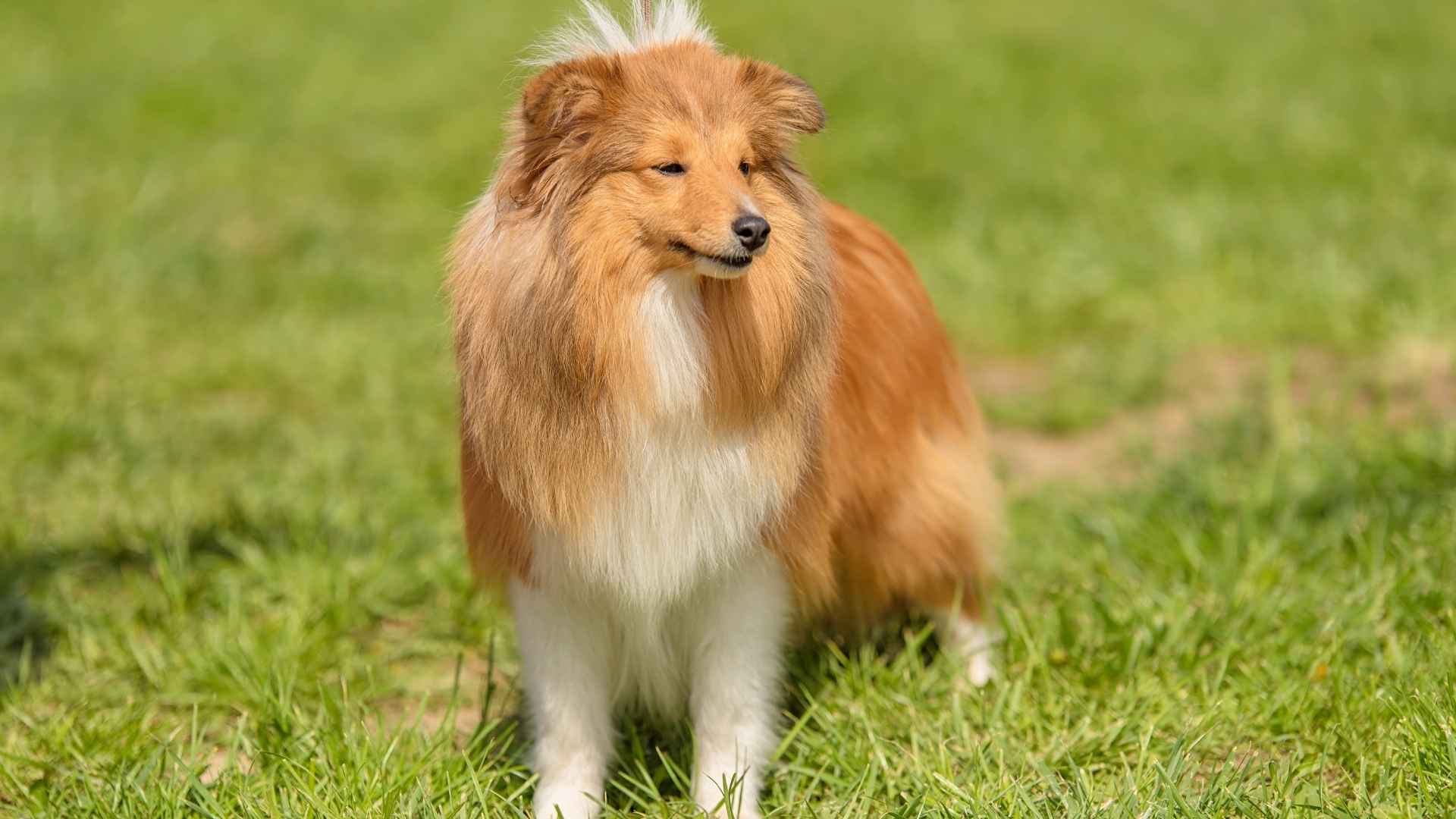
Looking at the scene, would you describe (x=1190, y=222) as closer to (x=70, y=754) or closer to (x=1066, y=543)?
(x=1066, y=543)

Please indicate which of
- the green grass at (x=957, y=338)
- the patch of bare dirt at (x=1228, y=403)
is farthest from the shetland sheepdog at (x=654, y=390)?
the patch of bare dirt at (x=1228, y=403)

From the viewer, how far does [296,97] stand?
10.7 meters

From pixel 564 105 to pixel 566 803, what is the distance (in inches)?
61.1

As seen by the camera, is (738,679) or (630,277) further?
(738,679)

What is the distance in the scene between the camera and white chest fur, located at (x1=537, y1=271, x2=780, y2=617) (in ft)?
8.85

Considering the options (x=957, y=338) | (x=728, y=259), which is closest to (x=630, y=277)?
(x=728, y=259)

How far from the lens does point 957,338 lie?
700cm

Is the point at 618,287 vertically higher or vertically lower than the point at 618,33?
lower

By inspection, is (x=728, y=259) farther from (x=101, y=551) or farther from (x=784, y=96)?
(x=101, y=551)

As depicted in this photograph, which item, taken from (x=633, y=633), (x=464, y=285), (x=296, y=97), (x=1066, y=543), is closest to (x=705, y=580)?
(x=633, y=633)

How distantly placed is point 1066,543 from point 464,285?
2603 millimetres

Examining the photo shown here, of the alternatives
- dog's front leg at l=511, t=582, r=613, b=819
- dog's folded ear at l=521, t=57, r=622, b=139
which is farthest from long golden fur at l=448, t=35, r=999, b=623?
dog's front leg at l=511, t=582, r=613, b=819

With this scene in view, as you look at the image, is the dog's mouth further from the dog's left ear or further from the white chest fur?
the dog's left ear

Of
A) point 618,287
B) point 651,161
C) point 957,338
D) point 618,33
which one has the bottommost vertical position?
point 957,338
